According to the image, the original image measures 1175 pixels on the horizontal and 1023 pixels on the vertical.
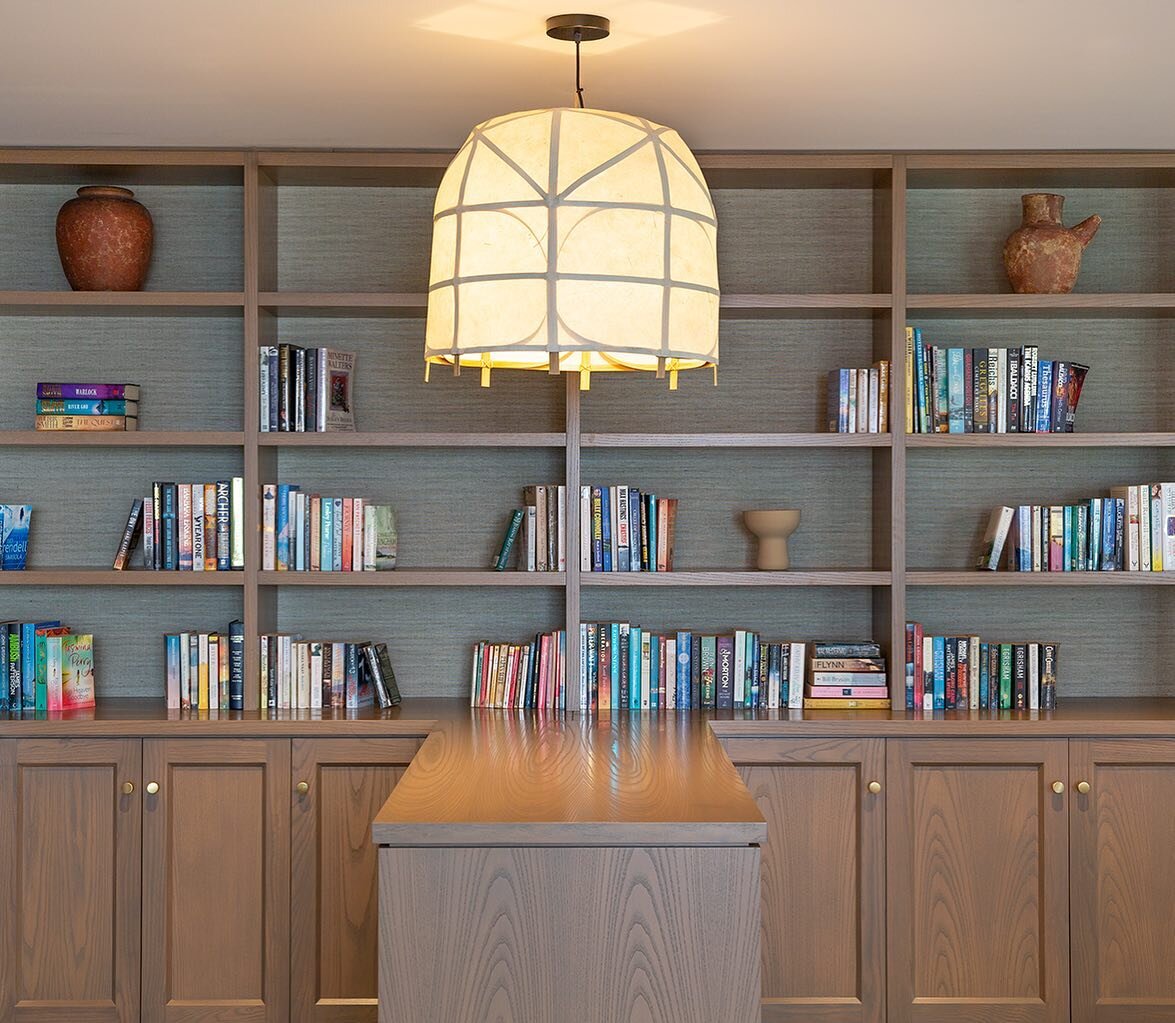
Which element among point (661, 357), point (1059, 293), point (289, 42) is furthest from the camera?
point (1059, 293)

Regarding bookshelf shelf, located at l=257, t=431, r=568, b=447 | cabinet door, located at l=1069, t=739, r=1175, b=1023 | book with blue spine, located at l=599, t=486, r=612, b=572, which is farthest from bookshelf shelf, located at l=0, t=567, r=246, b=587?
cabinet door, located at l=1069, t=739, r=1175, b=1023

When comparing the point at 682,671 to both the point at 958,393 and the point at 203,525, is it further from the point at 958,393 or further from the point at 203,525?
the point at 203,525

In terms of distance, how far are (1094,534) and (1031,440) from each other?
334 mm

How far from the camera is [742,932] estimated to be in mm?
2109

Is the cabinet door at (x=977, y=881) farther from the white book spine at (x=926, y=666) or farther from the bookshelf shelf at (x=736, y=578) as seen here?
the bookshelf shelf at (x=736, y=578)

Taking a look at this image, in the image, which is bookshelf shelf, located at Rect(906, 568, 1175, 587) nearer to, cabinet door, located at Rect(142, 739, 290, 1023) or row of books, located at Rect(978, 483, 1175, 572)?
row of books, located at Rect(978, 483, 1175, 572)

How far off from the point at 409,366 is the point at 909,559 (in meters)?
1.59

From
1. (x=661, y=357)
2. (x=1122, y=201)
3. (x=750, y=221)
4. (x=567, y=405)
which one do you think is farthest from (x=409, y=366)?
(x=1122, y=201)

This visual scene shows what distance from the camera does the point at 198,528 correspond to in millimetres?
3611

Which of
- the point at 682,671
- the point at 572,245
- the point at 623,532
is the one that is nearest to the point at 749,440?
the point at 623,532

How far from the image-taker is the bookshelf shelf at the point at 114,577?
355 centimetres

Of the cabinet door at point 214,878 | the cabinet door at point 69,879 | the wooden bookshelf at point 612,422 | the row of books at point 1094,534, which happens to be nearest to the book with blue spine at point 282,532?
the wooden bookshelf at point 612,422

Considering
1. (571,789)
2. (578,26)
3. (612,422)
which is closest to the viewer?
(571,789)

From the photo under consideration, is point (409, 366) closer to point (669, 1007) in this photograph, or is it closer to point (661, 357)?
point (661, 357)
